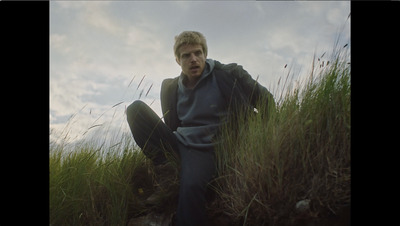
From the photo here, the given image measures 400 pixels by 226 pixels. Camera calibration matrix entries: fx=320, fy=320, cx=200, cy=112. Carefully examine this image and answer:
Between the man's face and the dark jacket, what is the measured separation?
0.32 feet

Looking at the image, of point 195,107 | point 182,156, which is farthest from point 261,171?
point 195,107

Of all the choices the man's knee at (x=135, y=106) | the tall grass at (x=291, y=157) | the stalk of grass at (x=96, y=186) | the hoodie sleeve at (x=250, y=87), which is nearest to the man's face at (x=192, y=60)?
the hoodie sleeve at (x=250, y=87)

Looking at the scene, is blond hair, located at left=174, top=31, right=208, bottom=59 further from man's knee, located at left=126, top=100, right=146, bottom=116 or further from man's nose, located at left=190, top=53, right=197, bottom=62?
man's knee, located at left=126, top=100, right=146, bottom=116

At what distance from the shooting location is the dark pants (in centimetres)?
160

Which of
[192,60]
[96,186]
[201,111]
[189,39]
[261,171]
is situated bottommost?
[96,186]

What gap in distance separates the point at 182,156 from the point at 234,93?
1.57 ft

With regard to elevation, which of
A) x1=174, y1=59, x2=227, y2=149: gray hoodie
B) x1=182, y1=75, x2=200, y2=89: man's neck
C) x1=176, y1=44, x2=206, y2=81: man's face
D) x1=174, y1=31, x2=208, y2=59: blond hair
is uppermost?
x1=174, y1=31, x2=208, y2=59: blond hair

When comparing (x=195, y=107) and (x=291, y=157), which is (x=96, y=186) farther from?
(x=291, y=157)

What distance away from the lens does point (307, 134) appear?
58.1 inches

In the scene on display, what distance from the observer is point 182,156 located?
71.1 inches

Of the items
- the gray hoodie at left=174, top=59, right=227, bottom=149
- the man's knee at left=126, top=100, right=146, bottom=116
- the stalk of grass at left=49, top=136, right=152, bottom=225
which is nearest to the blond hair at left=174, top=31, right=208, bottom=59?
the gray hoodie at left=174, top=59, right=227, bottom=149
